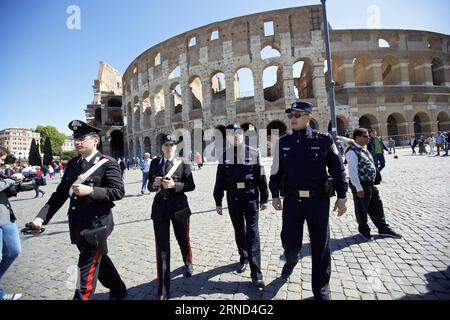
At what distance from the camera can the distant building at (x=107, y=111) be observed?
122 feet

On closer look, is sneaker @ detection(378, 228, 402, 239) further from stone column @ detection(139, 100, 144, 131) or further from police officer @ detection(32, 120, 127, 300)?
stone column @ detection(139, 100, 144, 131)

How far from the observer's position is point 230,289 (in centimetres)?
265

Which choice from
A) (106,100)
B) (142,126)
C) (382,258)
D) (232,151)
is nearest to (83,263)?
(232,151)

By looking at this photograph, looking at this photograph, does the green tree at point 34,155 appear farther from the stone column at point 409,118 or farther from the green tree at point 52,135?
the stone column at point 409,118

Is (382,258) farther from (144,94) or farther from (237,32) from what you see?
(144,94)

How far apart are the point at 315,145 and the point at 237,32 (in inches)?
982

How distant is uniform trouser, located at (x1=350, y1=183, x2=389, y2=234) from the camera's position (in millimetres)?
3801

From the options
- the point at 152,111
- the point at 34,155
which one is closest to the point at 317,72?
the point at 152,111

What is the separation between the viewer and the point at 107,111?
38156 mm

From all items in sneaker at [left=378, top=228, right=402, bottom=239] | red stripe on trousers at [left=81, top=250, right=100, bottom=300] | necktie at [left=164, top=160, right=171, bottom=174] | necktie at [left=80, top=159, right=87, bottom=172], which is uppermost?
necktie at [left=80, top=159, right=87, bottom=172]

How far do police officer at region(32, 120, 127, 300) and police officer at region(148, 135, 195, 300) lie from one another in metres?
0.48

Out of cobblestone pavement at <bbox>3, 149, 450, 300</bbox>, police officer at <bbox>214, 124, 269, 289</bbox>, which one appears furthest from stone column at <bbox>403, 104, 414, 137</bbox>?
police officer at <bbox>214, 124, 269, 289</bbox>

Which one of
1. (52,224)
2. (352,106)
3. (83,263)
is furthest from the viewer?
(352,106)

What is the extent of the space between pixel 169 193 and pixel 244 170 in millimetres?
1049
